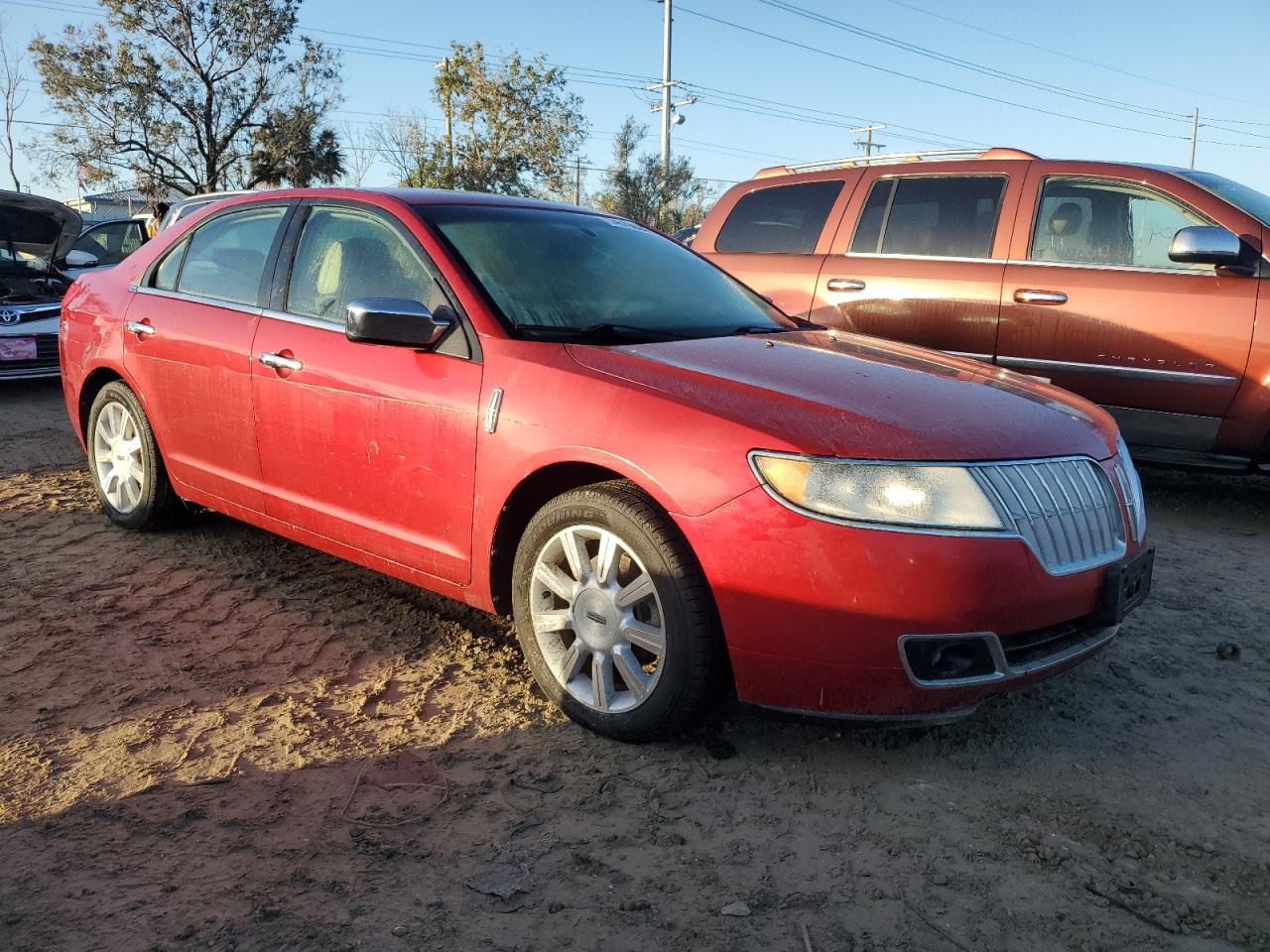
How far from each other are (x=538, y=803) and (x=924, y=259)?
15.0 ft

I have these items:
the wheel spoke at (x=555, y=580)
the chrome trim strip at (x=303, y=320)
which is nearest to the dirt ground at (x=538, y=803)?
the wheel spoke at (x=555, y=580)

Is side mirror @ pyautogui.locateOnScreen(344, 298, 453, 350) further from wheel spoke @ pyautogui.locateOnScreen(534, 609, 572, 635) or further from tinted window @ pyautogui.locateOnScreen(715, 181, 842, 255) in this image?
tinted window @ pyautogui.locateOnScreen(715, 181, 842, 255)

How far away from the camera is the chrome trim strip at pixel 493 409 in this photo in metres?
3.06

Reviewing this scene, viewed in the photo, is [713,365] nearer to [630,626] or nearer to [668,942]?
[630,626]

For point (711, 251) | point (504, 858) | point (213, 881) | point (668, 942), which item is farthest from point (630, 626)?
point (711, 251)

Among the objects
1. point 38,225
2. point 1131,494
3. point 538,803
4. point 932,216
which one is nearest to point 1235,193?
point 932,216

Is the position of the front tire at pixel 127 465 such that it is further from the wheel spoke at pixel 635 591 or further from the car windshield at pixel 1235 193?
the car windshield at pixel 1235 193

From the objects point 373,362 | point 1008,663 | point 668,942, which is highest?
point 373,362

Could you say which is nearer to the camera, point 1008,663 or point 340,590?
point 1008,663

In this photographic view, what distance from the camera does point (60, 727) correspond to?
2.94 meters

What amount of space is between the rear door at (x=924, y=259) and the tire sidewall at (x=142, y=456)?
12.6ft

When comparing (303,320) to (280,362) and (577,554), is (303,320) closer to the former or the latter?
(280,362)

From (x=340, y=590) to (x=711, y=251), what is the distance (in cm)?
407

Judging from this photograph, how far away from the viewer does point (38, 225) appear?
9250 mm
